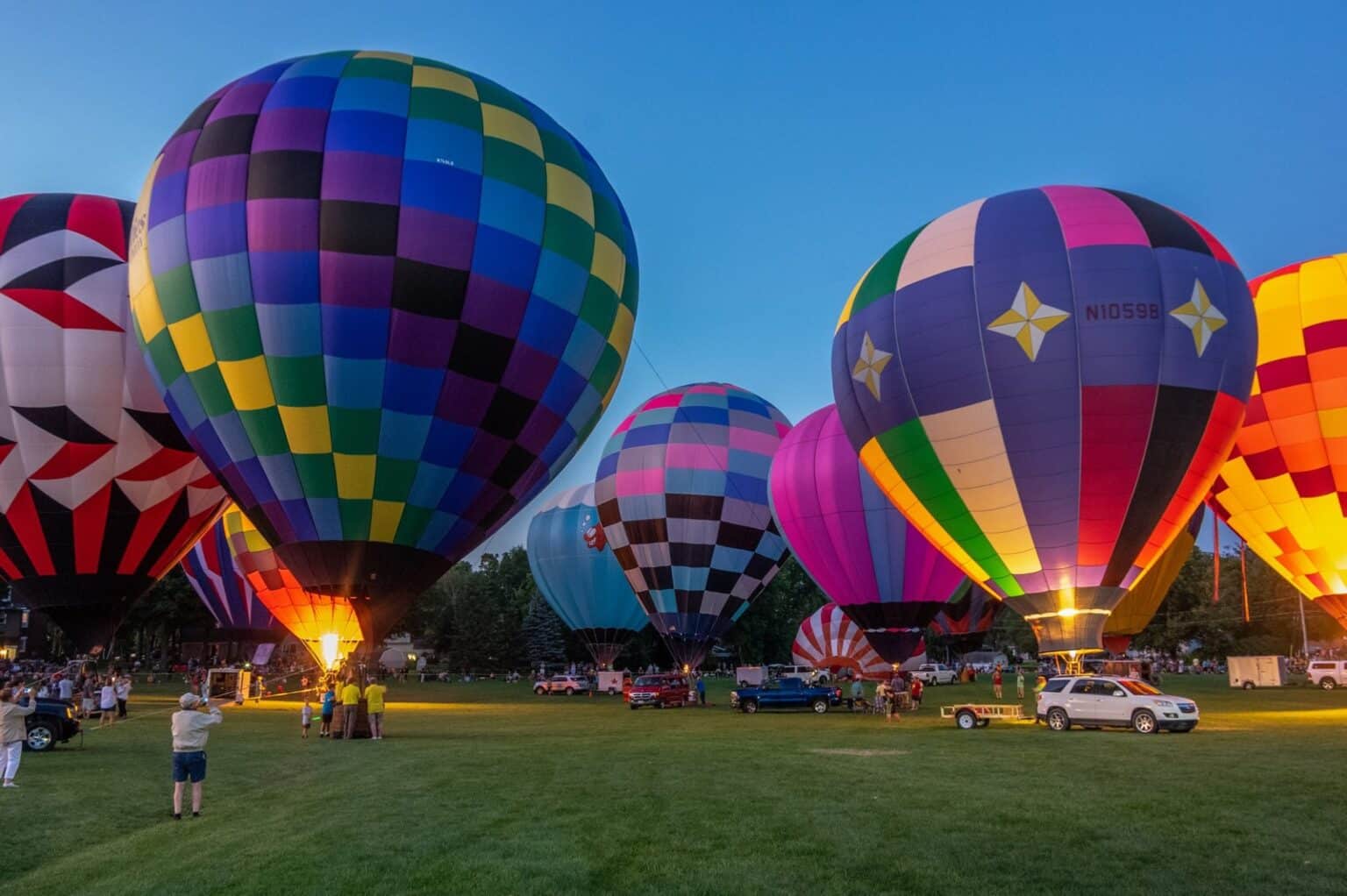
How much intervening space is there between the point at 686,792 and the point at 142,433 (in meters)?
17.8

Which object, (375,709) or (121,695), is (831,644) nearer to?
(121,695)

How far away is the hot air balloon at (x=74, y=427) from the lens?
70.1ft

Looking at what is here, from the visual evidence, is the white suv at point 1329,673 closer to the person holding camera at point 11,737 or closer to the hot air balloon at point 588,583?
the hot air balloon at point 588,583

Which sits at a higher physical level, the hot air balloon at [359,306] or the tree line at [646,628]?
the hot air balloon at [359,306]

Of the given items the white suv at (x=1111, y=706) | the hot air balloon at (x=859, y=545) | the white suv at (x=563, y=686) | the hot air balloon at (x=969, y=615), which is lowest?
the white suv at (x=563, y=686)

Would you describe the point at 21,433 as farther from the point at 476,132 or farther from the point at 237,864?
the point at 237,864

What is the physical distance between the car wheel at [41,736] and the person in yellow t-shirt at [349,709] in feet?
15.1

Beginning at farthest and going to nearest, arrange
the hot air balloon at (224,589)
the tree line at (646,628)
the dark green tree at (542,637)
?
the dark green tree at (542,637), the tree line at (646,628), the hot air balloon at (224,589)

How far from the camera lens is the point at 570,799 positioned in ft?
32.4

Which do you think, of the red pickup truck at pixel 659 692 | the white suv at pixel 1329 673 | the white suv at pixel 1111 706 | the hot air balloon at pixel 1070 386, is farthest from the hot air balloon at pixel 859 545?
the white suv at pixel 1329 673

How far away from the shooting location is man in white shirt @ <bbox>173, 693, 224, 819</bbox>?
30.9ft

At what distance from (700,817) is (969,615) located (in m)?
40.4

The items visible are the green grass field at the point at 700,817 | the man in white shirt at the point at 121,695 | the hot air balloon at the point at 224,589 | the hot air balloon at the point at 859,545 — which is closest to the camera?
the green grass field at the point at 700,817

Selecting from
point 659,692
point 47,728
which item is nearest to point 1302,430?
point 659,692
